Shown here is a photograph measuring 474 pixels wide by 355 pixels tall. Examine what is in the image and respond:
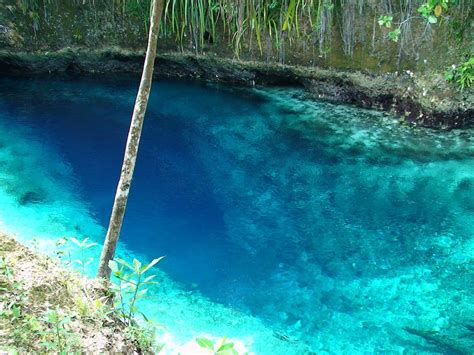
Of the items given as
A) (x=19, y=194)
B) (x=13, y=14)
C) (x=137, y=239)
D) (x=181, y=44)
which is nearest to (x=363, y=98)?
(x=181, y=44)

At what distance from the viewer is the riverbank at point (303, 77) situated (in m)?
6.77

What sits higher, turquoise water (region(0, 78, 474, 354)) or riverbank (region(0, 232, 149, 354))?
riverbank (region(0, 232, 149, 354))

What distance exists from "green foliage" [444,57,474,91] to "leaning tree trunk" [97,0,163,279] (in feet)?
15.9

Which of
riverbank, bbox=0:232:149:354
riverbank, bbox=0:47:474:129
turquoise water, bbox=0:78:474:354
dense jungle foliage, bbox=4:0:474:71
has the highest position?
dense jungle foliage, bbox=4:0:474:71

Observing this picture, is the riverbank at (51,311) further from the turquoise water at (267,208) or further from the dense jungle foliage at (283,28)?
the dense jungle foliage at (283,28)

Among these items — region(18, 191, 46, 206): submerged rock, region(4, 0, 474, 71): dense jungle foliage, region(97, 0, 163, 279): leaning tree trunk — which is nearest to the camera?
region(97, 0, 163, 279): leaning tree trunk

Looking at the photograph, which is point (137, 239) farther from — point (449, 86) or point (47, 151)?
point (449, 86)

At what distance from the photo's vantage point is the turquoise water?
4.04 metres

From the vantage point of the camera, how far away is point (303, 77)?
25.8ft

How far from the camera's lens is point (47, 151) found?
654 centimetres

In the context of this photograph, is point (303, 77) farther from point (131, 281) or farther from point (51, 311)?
point (51, 311)

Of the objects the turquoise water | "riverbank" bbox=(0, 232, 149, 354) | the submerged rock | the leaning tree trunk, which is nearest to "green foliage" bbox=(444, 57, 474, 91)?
the turquoise water

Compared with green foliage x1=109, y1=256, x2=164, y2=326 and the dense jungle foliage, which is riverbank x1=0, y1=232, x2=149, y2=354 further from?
the dense jungle foliage

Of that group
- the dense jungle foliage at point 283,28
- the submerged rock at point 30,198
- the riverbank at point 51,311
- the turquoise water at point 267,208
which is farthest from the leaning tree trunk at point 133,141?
the dense jungle foliage at point 283,28
